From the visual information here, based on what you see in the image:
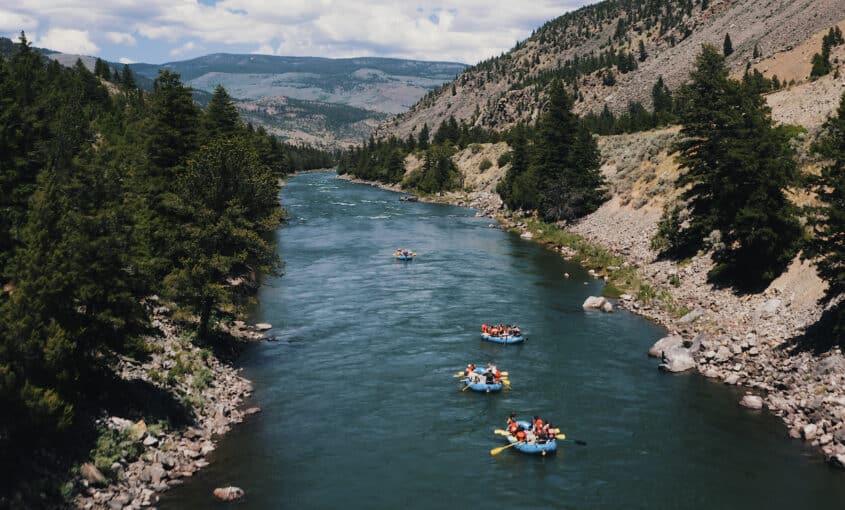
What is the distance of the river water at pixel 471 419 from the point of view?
99.4ft

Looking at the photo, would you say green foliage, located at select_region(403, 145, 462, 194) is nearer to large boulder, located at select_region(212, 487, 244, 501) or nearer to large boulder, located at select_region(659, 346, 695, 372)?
large boulder, located at select_region(659, 346, 695, 372)

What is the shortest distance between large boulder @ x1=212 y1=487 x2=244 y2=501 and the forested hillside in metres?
6.32

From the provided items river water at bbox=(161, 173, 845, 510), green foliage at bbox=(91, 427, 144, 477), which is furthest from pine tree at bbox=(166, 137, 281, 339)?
green foliage at bbox=(91, 427, 144, 477)

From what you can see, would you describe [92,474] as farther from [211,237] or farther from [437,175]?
[437,175]

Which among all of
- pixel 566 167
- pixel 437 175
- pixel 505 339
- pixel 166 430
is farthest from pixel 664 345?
pixel 437 175

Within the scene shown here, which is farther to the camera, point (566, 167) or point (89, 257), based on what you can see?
point (566, 167)

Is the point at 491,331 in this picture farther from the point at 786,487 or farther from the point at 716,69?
the point at 716,69

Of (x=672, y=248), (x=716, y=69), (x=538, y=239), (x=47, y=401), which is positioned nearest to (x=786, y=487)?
(x=47, y=401)

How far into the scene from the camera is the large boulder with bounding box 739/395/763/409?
125ft

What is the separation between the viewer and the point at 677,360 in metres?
44.5

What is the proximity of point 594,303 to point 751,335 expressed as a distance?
620 inches

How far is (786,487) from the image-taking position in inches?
1188

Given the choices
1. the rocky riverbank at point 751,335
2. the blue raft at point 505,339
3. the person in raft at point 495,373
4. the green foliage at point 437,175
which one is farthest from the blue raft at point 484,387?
the green foliage at point 437,175

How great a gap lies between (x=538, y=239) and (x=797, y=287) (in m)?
50.4
